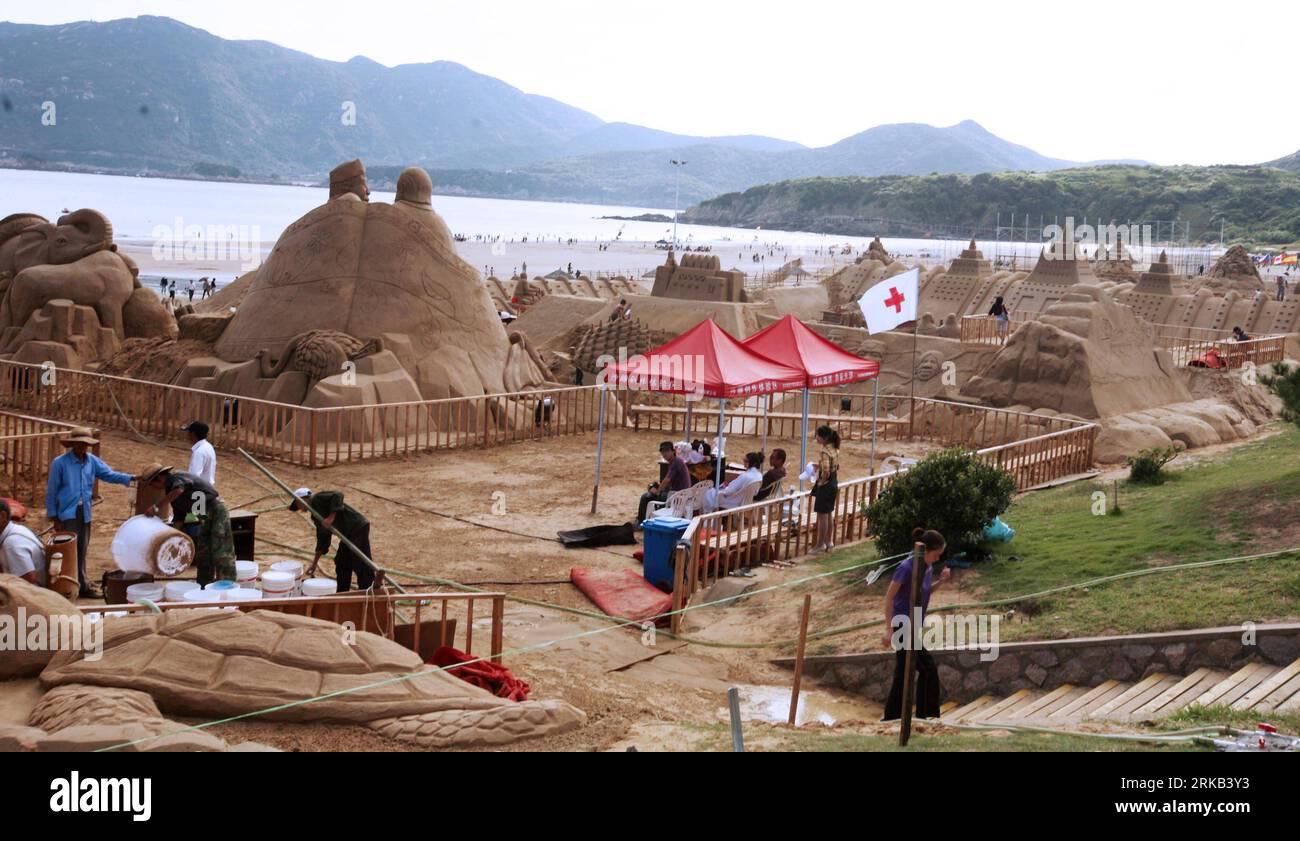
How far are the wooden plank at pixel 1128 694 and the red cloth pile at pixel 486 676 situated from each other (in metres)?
3.66

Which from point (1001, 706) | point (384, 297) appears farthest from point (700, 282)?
point (1001, 706)

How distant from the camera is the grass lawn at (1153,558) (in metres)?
8.94

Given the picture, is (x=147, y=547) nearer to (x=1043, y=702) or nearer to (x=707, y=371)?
(x=1043, y=702)

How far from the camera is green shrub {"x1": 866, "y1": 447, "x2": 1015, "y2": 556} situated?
10.9 metres

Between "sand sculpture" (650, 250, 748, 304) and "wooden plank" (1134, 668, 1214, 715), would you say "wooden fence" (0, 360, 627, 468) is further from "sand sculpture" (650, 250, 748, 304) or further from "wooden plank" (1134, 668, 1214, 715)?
"sand sculpture" (650, 250, 748, 304)

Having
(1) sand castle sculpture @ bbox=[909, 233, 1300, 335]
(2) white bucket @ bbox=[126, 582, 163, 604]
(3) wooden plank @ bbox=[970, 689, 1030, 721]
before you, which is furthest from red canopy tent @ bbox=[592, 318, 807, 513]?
(1) sand castle sculpture @ bbox=[909, 233, 1300, 335]

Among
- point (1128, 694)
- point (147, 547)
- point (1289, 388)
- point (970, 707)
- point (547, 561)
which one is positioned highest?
point (1289, 388)

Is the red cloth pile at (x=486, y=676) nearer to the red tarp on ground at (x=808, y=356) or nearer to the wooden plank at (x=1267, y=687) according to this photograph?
the wooden plank at (x=1267, y=687)

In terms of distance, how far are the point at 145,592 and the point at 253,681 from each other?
2431 mm

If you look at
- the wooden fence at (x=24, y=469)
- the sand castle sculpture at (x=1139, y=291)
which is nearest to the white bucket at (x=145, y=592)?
the wooden fence at (x=24, y=469)

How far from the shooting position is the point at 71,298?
23469 mm

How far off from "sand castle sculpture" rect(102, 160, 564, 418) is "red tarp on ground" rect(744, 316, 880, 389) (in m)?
6.74

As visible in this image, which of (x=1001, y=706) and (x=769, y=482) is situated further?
(x=769, y=482)
